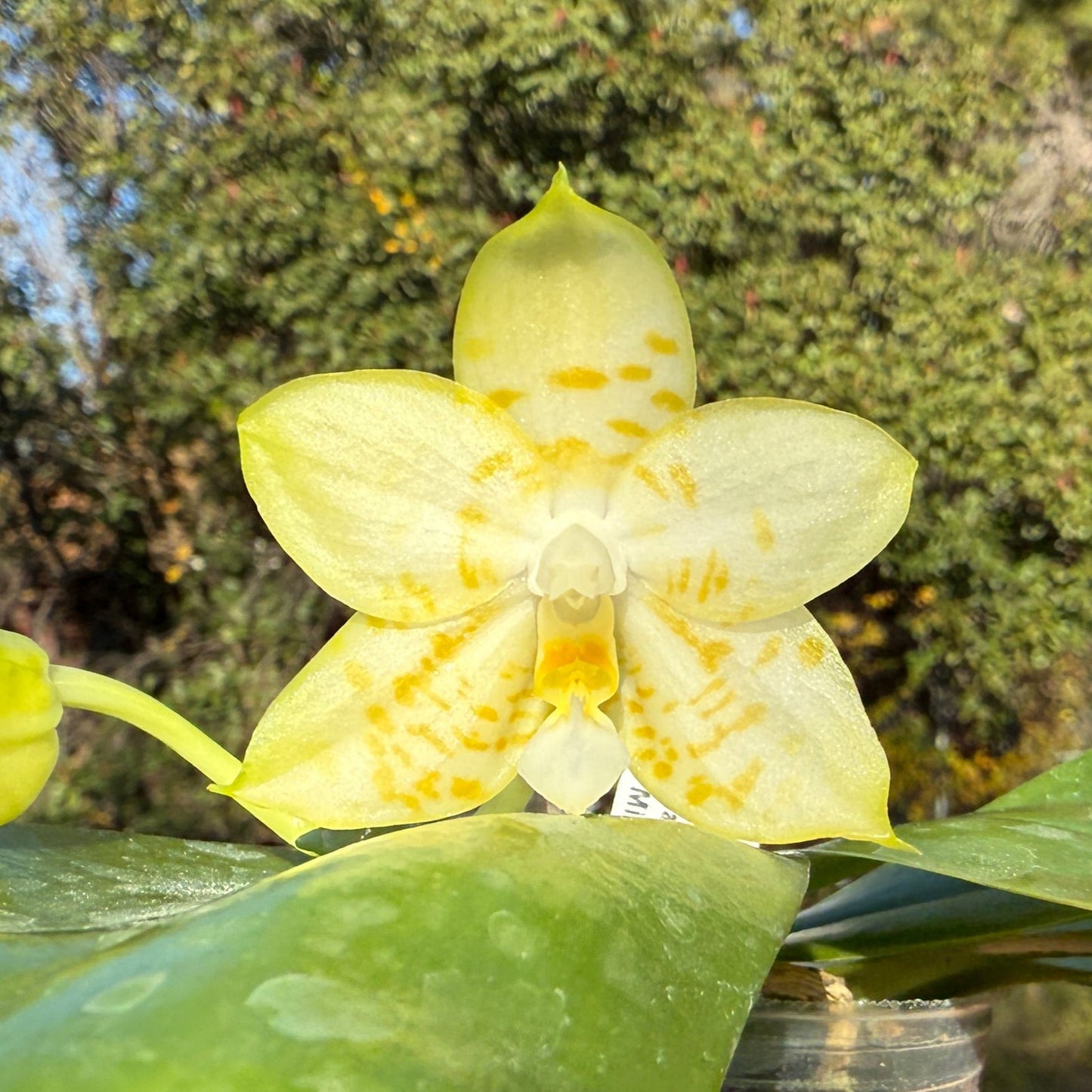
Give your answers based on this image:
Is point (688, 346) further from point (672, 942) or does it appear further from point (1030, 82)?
point (1030, 82)

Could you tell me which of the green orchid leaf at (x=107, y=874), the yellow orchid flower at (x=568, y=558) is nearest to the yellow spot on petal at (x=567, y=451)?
the yellow orchid flower at (x=568, y=558)

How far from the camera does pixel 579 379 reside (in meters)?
0.41

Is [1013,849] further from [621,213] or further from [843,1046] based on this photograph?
[621,213]

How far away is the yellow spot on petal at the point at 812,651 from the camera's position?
0.39 m

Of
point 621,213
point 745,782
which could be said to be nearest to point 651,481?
point 745,782

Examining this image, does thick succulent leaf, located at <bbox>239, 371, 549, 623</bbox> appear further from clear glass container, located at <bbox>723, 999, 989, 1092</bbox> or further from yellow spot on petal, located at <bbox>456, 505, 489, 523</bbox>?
clear glass container, located at <bbox>723, 999, 989, 1092</bbox>

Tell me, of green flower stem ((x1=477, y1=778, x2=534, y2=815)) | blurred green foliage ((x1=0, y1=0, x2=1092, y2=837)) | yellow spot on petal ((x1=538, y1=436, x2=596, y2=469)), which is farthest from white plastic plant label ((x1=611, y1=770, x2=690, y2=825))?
blurred green foliage ((x1=0, y1=0, x2=1092, y2=837))

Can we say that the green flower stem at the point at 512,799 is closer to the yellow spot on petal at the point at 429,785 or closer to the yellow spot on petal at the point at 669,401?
the yellow spot on petal at the point at 429,785

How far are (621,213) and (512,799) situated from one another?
84.7 inches

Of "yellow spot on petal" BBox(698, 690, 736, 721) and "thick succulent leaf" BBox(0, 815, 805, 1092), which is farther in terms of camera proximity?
"yellow spot on petal" BBox(698, 690, 736, 721)

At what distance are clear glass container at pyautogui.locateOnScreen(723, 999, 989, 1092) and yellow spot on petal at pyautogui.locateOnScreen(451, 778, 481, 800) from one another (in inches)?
5.4

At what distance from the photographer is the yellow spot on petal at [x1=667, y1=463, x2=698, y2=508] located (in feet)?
1.28

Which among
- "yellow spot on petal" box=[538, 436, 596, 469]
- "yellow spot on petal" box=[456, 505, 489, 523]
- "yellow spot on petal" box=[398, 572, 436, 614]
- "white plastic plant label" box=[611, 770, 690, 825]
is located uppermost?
"yellow spot on petal" box=[538, 436, 596, 469]

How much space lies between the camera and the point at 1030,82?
2.50 meters
